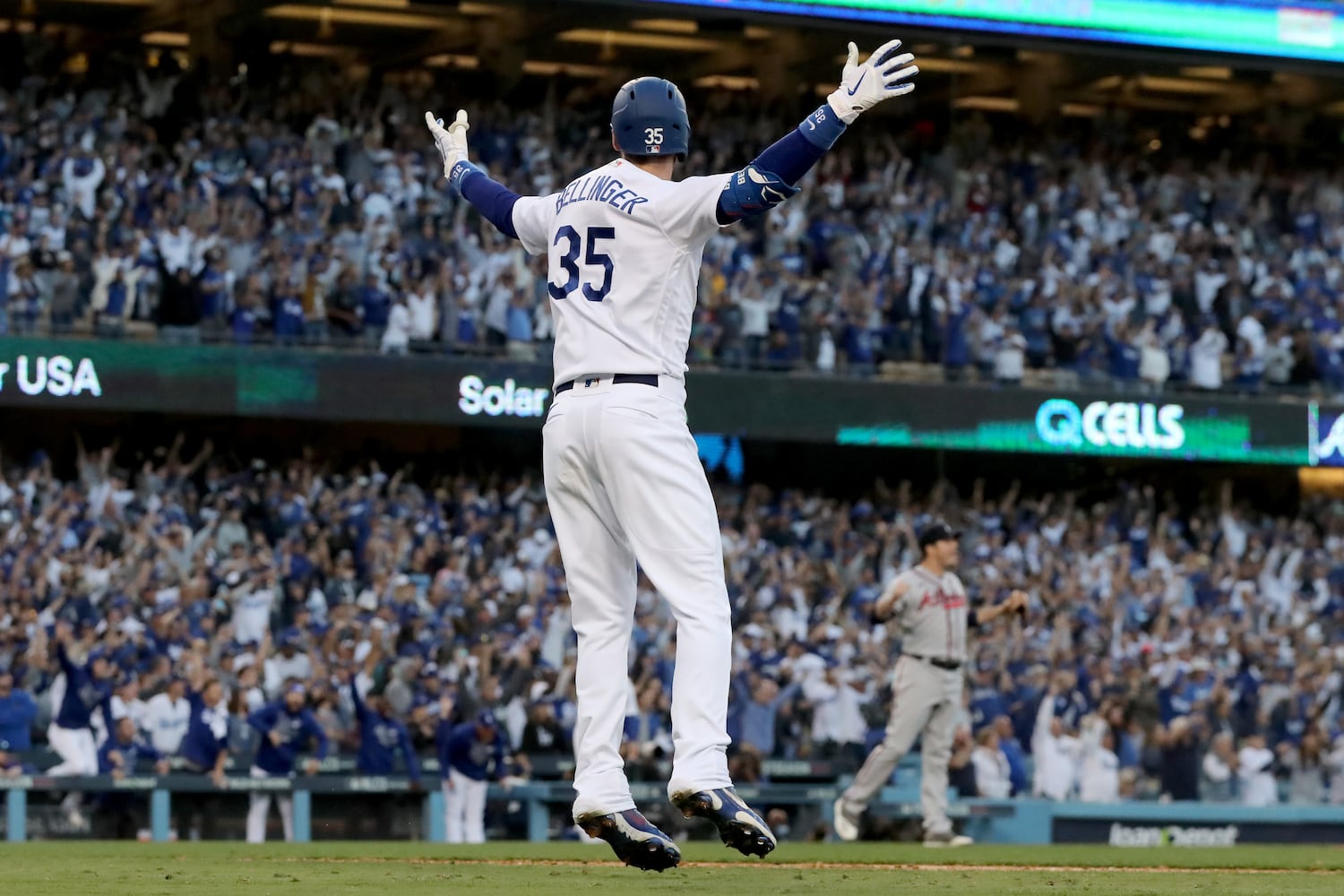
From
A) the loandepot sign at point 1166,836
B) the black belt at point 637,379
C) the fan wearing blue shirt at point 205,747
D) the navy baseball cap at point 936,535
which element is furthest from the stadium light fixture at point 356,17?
the black belt at point 637,379

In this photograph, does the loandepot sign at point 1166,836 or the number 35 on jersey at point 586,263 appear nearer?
the number 35 on jersey at point 586,263

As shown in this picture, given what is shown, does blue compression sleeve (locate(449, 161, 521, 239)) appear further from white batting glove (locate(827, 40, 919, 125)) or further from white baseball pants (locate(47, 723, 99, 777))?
white baseball pants (locate(47, 723, 99, 777))

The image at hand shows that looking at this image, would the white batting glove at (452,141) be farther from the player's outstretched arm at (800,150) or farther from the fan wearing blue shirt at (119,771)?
the fan wearing blue shirt at (119,771)

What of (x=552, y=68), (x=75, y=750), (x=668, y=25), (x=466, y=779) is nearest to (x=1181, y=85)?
(x=668, y=25)

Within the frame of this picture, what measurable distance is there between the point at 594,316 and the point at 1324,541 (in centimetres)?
2095

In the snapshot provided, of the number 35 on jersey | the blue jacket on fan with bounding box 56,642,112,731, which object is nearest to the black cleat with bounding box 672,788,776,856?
the number 35 on jersey

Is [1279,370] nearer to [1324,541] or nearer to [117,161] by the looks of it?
[1324,541]

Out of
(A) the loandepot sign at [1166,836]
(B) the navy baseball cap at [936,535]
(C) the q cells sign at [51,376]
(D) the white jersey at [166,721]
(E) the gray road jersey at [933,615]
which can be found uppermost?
(C) the q cells sign at [51,376]

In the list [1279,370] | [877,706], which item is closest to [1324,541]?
[1279,370]

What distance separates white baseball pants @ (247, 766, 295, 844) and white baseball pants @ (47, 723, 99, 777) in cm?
116

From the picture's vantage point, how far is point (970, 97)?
27.8 meters

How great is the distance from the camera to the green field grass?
256 inches

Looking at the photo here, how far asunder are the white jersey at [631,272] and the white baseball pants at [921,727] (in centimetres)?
605

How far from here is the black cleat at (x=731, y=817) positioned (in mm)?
5996
